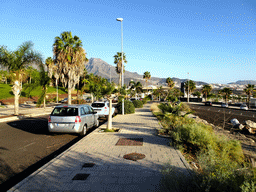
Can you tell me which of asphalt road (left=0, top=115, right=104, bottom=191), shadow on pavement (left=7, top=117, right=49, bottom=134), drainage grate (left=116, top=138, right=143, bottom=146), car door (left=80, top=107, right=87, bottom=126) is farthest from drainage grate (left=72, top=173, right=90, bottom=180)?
shadow on pavement (left=7, top=117, right=49, bottom=134)

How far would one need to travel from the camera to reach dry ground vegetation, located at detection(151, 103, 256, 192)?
349cm

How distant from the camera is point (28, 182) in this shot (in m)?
4.79

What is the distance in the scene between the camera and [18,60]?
65.7 feet

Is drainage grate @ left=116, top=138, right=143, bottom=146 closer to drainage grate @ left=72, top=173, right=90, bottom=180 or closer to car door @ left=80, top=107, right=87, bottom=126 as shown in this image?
car door @ left=80, top=107, right=87, bottom=126

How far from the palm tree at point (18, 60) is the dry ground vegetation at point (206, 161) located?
53.1 ft

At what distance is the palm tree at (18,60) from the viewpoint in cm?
1988

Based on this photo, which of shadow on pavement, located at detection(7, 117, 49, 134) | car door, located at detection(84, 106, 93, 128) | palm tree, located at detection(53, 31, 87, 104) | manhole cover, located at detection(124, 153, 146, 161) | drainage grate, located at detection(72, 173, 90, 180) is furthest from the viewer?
palm tree, located at detection(53, 31, 87, 104)

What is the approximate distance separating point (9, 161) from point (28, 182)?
2442mm

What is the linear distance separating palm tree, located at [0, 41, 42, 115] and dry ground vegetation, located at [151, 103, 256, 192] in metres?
16.2

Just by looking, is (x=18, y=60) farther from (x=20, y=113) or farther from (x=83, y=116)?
(x=83, y=116)

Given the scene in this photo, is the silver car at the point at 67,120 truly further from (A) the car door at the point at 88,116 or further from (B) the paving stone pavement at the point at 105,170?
(B) the paving stone pavement at the point at 105,170

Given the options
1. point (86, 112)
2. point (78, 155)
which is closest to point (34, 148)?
point (78, 155)

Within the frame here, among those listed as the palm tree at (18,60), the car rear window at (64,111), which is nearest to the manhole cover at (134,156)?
the car rear window at (64,111)

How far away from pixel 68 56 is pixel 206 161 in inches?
982
